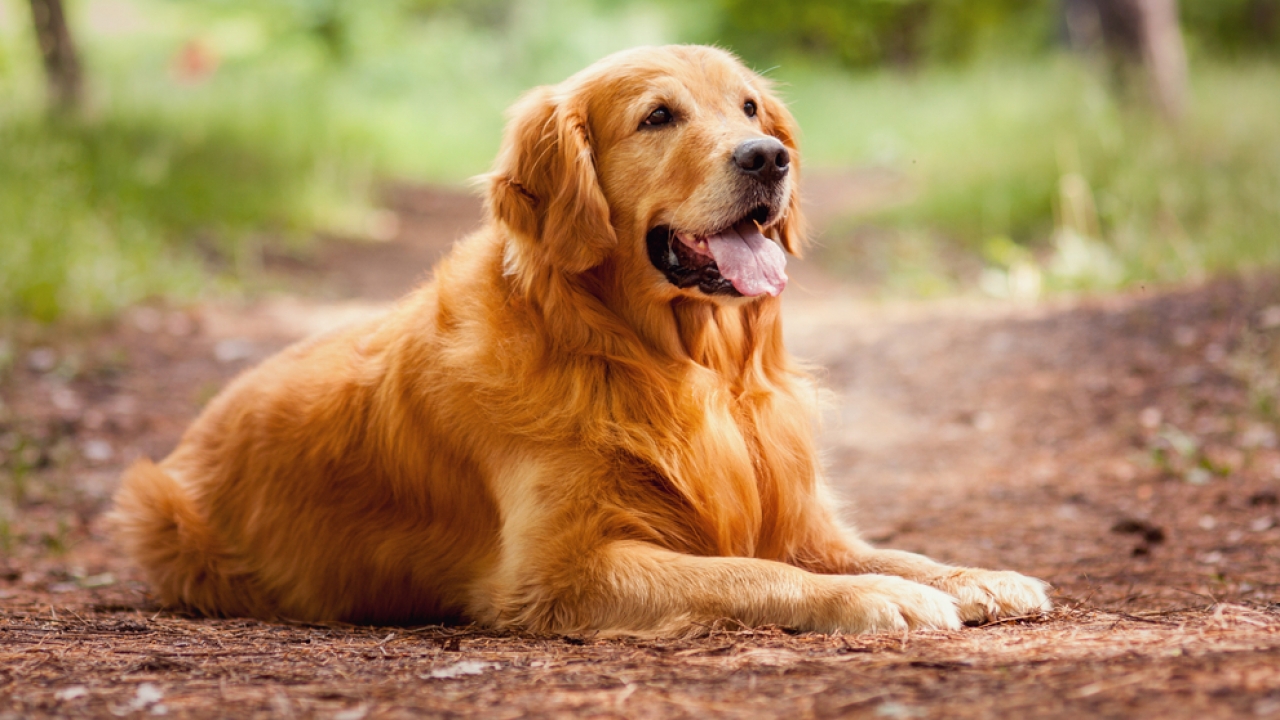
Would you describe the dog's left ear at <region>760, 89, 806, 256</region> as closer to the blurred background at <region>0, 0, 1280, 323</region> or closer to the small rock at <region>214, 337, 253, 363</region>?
the blurred background at <region>0, 0, 1280, 323</region>

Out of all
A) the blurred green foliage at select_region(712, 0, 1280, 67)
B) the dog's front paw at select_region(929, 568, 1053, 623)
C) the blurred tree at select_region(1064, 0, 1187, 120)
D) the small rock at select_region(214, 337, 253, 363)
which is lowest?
the dog's front paw at select_region(929, 568, 1053, 623)

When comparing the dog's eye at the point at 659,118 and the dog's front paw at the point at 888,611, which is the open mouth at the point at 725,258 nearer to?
the dog's eye at the point at 659,118

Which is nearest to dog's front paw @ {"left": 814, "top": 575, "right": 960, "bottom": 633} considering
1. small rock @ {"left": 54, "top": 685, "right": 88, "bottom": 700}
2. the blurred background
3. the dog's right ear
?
the dog's right ear

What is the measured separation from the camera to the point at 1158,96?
32.5 ft

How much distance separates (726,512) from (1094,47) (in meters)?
9.42

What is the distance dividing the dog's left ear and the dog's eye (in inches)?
17.6

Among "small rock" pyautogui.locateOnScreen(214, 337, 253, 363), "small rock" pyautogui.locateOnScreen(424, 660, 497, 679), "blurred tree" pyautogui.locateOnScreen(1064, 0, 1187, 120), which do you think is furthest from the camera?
"blurred tree" pyautogui.locateOnScreen(1064, 0, 1187, 120)

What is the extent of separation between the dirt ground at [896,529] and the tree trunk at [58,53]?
2.61 metres

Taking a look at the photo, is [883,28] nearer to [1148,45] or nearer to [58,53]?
[1148,45]

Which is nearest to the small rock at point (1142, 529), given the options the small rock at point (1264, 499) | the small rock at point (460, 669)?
the small rock at point (1264, 499)

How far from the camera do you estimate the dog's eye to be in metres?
3.34

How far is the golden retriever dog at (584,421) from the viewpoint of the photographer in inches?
117

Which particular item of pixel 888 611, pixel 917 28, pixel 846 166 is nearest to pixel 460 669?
pixel 888 611

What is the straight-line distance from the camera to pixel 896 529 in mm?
4527
